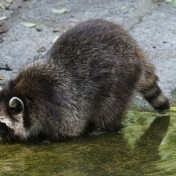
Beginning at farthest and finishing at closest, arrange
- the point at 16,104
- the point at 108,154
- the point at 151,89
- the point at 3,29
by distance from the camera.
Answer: the point at 3,29 < the point at 151,89 < the point at 16,104 < the point at 108,154

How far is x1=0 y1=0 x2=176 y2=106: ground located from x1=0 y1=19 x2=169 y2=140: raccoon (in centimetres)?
82

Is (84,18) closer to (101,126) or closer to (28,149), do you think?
(101,126)

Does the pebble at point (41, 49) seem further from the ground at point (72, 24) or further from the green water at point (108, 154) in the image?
the green water at point (108, 154)

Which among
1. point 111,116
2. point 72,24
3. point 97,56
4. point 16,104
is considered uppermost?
point 97,56

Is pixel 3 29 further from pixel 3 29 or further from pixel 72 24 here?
pixel 72 24

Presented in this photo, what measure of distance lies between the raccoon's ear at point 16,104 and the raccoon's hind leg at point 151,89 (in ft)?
3.95

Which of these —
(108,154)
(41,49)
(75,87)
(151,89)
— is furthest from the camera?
(41,49)

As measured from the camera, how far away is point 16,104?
608cm

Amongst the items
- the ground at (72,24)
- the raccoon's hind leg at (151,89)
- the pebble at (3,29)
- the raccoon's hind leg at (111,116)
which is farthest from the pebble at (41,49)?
the raccoon's hind leg at (111,116)

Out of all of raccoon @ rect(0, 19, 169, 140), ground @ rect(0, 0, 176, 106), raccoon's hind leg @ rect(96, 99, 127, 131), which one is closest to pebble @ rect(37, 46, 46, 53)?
ground @ rect(0, 0, 176, 106)

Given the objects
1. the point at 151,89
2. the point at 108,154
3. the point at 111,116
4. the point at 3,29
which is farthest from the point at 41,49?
the point at 108,154

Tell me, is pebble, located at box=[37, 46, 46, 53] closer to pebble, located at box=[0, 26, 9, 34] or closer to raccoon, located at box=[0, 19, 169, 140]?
pebble, located at box=[0, 26, 9, 34]

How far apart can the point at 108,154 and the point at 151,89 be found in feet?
4.38

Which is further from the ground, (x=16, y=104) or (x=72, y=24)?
(x=16, y=104)
